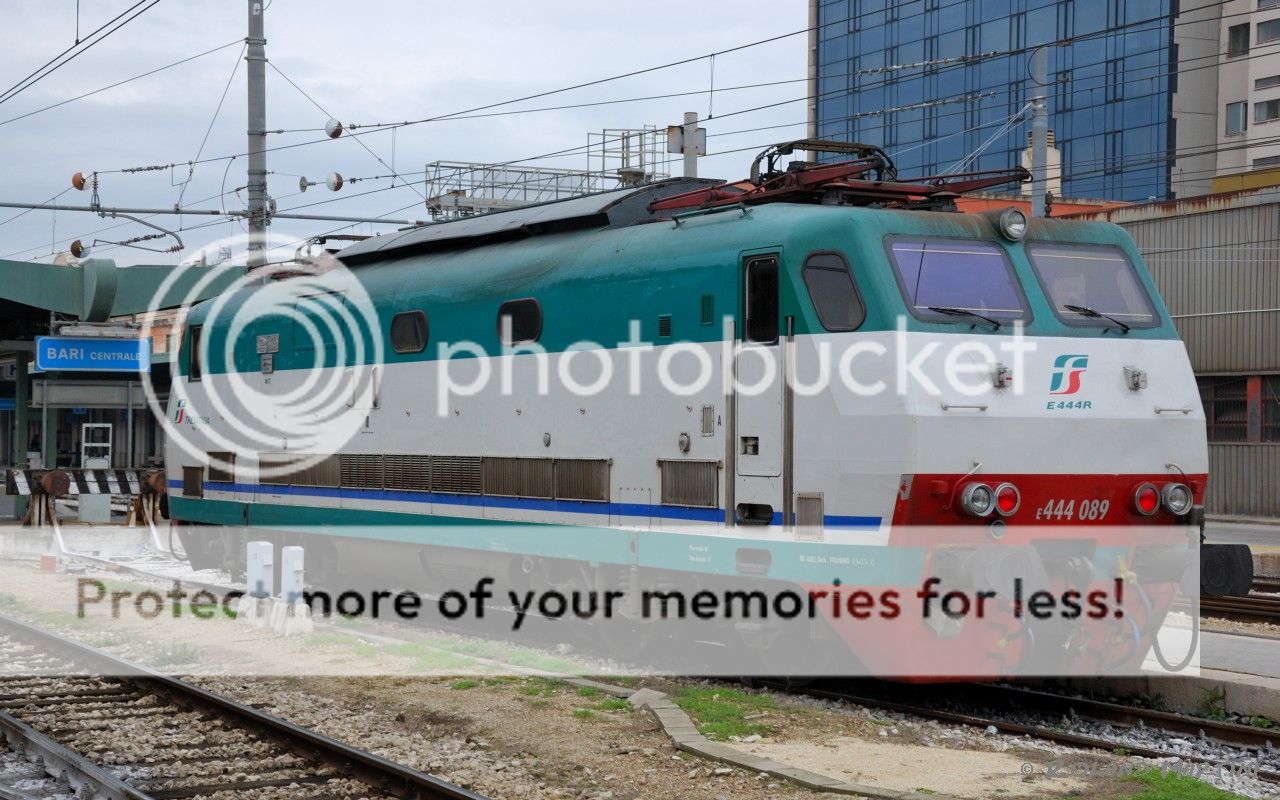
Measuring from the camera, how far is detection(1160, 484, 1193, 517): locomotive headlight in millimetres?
11219

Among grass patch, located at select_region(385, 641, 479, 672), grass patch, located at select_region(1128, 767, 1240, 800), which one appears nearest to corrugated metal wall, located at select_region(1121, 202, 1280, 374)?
grass patch, located at select_region(385, 641, 479, 672)

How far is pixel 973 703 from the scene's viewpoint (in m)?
11.8

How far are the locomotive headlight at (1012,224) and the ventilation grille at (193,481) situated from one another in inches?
502

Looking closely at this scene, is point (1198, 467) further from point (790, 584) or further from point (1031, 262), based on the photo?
point (790, 584)

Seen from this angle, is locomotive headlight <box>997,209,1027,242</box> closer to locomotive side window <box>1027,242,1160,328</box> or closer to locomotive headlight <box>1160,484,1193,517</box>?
locomotive side window <box>1027,242,1160,328</box>

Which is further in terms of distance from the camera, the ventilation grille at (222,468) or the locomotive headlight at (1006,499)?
the ventilation grille at (222,468)

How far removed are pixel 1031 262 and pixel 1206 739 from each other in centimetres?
385

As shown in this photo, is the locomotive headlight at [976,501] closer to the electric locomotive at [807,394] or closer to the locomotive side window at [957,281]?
the electric locomotive at [807,394]

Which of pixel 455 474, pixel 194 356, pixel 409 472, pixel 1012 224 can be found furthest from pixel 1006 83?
pixel 1012 224

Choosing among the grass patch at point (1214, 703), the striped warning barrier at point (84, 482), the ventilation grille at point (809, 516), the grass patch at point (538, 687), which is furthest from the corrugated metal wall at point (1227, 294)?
the grass patch at point (538, 687)

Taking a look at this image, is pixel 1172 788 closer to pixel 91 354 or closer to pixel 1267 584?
pixel 1267 584

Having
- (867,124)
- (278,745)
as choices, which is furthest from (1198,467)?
(867,124)

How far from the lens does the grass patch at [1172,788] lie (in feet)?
26.9

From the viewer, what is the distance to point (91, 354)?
28.8 meters
